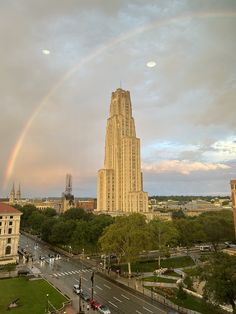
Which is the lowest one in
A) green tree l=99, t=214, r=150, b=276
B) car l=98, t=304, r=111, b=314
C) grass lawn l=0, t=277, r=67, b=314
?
car l=98, t=304, r=111, b=314

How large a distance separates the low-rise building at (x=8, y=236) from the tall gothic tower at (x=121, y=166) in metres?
94.3

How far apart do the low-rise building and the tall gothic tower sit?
309 feet

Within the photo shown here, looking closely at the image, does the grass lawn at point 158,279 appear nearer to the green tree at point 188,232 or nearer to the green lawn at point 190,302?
the green lawn at point 190,302

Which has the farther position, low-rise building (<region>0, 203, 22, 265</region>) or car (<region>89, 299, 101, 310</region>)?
low-rise building (<region>0, 203, 22, 265</region>)

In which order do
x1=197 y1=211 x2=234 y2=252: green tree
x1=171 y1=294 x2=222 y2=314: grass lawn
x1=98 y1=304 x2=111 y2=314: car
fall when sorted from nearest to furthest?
Result: x1=98 y1=304 x2=111 y2=314: car, x1=171 y1=294 x2=222 y2=314: grass lawn, x1=197 y1=211 x2=234 y2=252: green tree

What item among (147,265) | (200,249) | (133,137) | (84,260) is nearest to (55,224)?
(84,260)

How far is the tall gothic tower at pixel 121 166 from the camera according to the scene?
180 metres

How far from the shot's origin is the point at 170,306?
48844 millimetres

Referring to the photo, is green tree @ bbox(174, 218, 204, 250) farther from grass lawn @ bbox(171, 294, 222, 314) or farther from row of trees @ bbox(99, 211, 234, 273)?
grass lawn @ bbox(171, 294, 222, 314)

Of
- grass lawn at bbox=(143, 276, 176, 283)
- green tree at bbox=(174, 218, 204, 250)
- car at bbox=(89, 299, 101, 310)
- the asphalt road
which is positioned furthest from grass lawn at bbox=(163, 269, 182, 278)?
green tree at bbox=(174, 218, 204, 250)

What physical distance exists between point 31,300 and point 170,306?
23.6m

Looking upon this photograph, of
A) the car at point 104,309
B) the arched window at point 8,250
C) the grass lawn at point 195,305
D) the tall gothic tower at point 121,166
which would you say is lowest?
the grass lawn at point 195,305

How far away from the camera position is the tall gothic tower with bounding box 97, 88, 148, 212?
18012 centimetres

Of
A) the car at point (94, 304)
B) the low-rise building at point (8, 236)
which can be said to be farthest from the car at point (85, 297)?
the low-rise building at point (8, 236)
